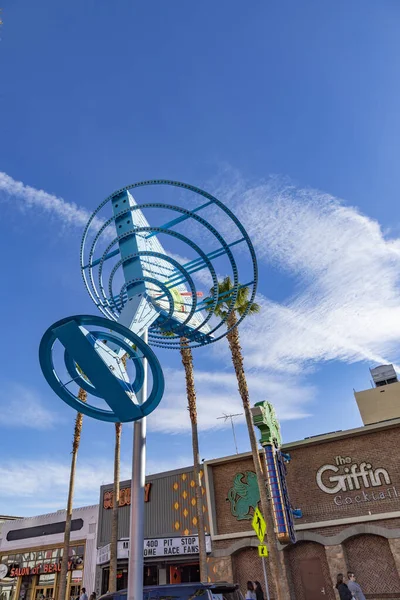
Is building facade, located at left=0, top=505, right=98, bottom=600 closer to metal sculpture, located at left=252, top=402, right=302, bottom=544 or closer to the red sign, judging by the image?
the red sign

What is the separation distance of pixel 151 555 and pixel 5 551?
16.1 meters

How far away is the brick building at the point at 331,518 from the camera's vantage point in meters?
17.8

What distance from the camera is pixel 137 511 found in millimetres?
9484

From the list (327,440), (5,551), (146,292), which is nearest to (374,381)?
(327,440)

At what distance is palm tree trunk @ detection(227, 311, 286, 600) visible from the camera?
15.7m

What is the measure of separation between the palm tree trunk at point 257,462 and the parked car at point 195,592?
8.40 meters

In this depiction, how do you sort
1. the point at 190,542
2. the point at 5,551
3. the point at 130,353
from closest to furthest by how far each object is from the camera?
the point at 130,353
the point at 190,542
the point at 5,551

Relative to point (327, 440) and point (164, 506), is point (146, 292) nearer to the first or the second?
point (327, 440)

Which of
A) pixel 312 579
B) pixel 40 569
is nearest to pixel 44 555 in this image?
pixel 40 569

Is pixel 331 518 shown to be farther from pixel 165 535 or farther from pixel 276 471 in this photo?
pixel 165 535

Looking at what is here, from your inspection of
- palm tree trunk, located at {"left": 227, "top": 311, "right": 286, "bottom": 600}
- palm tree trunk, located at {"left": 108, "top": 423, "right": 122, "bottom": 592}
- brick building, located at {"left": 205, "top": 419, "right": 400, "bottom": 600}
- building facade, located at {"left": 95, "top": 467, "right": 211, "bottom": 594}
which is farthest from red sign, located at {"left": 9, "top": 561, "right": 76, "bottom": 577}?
palm tree trunk, located at {"left": 227, "top": 311, "right": 286, "bottom": 600}

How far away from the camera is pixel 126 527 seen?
25625 millimetres

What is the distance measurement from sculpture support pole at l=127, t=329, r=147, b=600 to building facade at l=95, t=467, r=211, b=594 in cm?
1441

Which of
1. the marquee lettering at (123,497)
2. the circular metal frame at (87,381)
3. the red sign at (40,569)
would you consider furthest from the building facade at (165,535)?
the circular metal frame at (87,381)
